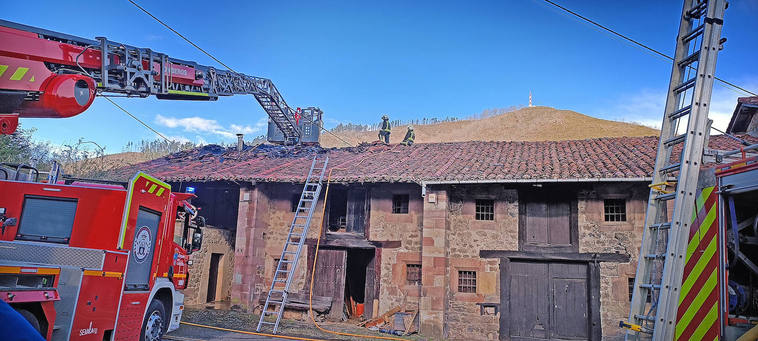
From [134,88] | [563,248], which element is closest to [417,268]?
[563,248]

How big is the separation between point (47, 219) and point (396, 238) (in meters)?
9.82

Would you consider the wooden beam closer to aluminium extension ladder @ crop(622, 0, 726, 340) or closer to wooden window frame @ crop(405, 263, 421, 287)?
wooden window frame @ crop(405, 263, 421, 287)

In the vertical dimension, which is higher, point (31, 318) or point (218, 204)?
point (218, 204)

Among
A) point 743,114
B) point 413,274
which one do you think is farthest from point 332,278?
point 743,114

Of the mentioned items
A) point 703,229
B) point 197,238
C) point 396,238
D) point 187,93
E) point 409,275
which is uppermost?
point 187,93

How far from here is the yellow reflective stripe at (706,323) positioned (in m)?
4.93

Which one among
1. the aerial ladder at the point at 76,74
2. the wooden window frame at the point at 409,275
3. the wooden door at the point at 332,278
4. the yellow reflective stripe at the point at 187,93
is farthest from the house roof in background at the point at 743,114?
the aerial ladder at the point at 76,74

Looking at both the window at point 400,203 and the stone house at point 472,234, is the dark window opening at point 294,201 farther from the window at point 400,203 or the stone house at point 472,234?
the window at point 400,203

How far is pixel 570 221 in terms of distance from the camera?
540 inches

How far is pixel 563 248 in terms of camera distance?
13617mm

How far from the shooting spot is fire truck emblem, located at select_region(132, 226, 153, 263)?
721cm

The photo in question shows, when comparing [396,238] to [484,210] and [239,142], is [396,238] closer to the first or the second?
[484,210]

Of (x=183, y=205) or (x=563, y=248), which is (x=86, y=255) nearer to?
(x=183, y=205)

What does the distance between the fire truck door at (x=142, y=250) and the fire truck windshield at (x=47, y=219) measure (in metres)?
0.83
